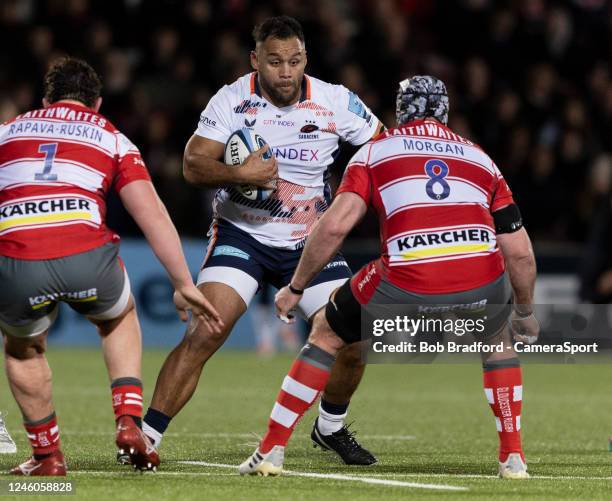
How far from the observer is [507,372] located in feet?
21.8

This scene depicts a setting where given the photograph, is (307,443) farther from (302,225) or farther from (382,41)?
(382,41)

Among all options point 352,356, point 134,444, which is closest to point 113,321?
point 134,444

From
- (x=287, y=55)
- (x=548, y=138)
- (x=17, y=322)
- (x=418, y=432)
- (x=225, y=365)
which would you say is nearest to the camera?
(x=17, y=322)

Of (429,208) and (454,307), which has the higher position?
(429,208)

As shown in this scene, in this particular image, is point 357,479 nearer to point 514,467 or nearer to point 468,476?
point 468,476

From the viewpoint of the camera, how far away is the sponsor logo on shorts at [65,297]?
6289mm

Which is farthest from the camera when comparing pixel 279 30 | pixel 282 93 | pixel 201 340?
pixel 282 93

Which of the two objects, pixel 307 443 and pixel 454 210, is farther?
pixel 307 443

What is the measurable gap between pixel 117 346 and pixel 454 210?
1719mm

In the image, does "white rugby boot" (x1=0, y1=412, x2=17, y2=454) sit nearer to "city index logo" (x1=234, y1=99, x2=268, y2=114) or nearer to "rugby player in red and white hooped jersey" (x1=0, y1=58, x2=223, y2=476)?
"rugby player in red and white hooped jersey" (x1=0, y1=58, x2=223, y2=476)

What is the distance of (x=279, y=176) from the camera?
7973 millimetres

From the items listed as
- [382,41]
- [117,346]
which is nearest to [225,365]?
[382,41]

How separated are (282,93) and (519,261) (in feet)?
6.28

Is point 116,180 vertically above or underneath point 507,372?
above
